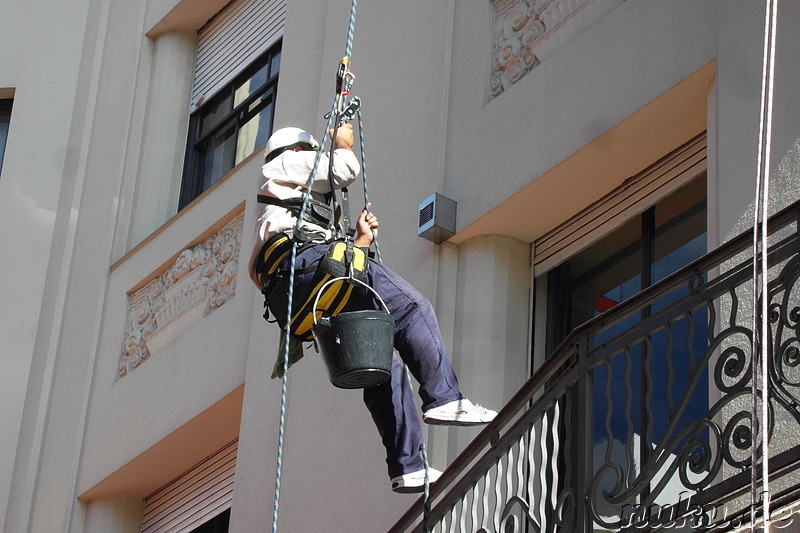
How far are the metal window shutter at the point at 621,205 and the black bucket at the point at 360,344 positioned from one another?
267 centimetres

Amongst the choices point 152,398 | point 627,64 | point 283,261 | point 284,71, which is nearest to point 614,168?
point 627,64

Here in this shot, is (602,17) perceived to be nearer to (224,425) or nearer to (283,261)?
(283,261)

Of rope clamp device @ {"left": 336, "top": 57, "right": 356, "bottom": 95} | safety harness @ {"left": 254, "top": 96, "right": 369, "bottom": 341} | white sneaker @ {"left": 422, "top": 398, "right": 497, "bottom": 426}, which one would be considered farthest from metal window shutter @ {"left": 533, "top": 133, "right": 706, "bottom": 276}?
white sneaker @ {"left": 422, "top": 398, "right": 497, "bottom": 426}

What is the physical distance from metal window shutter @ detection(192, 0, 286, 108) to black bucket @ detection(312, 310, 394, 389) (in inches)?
273

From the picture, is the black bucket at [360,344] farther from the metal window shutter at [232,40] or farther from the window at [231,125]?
the metal window shutter at [232,40]

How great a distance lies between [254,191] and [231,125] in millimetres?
1827

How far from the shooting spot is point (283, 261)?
7527mm

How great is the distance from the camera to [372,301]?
7449 mm

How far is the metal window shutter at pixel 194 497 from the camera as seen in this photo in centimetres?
1229

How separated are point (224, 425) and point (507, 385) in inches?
134

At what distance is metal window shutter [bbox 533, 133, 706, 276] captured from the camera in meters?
8.99

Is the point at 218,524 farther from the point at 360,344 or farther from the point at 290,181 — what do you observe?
the point at 360,344

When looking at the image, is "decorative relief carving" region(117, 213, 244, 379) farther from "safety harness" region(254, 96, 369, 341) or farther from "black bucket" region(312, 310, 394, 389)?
"black bucket" region(312, 310, 394, 389)

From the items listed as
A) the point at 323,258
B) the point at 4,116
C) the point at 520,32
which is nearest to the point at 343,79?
the point at 323,258
